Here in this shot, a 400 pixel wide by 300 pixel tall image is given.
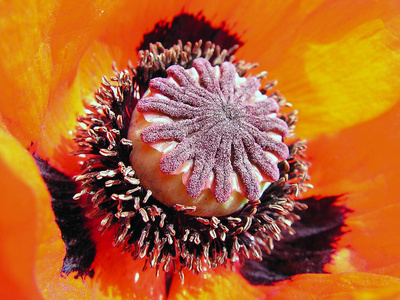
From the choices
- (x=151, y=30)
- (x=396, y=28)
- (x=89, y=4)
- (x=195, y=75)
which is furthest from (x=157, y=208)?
(x=396, y=28)

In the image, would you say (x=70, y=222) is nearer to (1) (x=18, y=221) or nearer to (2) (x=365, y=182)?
(1) (x=18, y=221)

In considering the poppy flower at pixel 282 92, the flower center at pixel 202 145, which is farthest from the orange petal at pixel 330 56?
the flower center at pixel 202 145

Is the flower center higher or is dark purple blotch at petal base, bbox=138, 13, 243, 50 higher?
dark purple blotch at petal base, bbox=138, 13, 243, 50

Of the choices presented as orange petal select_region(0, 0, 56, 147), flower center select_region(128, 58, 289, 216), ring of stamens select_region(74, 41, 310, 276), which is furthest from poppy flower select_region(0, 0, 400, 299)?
flower center select_region(128, 58, 289, 216)

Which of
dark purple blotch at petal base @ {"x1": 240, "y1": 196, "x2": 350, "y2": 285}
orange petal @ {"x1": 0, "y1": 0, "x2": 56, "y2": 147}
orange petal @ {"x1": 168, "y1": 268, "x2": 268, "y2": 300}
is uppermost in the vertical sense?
orange petal @ {"x1": 0, "y1": 0, "x2": 56, "y2": 147}

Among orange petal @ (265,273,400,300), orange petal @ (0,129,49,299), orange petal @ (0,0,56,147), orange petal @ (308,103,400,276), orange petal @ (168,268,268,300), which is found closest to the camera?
orange petal @ (0,129,49,299)

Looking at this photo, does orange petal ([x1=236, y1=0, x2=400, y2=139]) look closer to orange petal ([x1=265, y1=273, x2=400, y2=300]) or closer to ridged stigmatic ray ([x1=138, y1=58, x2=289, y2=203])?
ridged stigmatic ray ([x1=138, y1=58, x2=289, y2=203])

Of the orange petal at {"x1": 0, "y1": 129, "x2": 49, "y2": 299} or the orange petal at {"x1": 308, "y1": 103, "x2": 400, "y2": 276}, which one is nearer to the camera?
the orange petal at {"x1": 0, "y1": 129, "x2": 49, "y2": 299}
